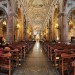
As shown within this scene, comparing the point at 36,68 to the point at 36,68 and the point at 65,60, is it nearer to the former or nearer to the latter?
the point at 36,68

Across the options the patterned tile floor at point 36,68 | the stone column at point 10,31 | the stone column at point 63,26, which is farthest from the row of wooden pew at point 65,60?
the stone column at point 63,26

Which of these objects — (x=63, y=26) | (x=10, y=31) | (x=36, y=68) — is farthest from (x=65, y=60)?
(x=63, y=26)

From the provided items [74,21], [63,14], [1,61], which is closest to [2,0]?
[63,14]

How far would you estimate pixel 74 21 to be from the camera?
28.5 meters

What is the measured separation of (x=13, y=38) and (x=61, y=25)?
5.45 metres

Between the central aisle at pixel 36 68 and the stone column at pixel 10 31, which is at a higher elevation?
the stone column at pixel 10 31

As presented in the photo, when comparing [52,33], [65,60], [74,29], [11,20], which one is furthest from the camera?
[52,33]

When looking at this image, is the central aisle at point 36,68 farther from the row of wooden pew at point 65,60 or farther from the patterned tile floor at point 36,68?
the row of wooden pew at point 65,60

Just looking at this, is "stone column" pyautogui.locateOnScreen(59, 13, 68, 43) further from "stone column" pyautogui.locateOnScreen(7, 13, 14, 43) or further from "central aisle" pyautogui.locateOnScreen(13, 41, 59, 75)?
"central aisle" pyautogui.locateOnScreen(13, 41, 59, 75)

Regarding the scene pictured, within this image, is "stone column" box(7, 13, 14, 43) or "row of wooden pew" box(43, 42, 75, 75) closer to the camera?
"row of wooden pew" box(43, 42, 75, 75)

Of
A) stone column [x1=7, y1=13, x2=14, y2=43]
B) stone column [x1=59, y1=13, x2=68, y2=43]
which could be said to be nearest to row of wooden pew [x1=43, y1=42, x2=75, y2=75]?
stone column [x1=7, y1=13, x2=14, y2=43]

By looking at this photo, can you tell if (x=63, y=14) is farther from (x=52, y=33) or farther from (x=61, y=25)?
(x=52, y=33)

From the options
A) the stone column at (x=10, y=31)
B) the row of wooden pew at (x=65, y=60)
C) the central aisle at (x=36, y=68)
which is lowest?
the central aisle at (x=36, y=68)

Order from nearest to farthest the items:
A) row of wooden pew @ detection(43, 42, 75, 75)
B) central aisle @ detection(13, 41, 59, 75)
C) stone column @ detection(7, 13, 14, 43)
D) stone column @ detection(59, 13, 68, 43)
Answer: row of wooden pew @ detection(43, 42, 75, 75), central aisle @ detection(13, 41, 59, 75), stone column @ detection(7, 13, 14, 43), stone column @ detection(59, 13, 68, 43)
